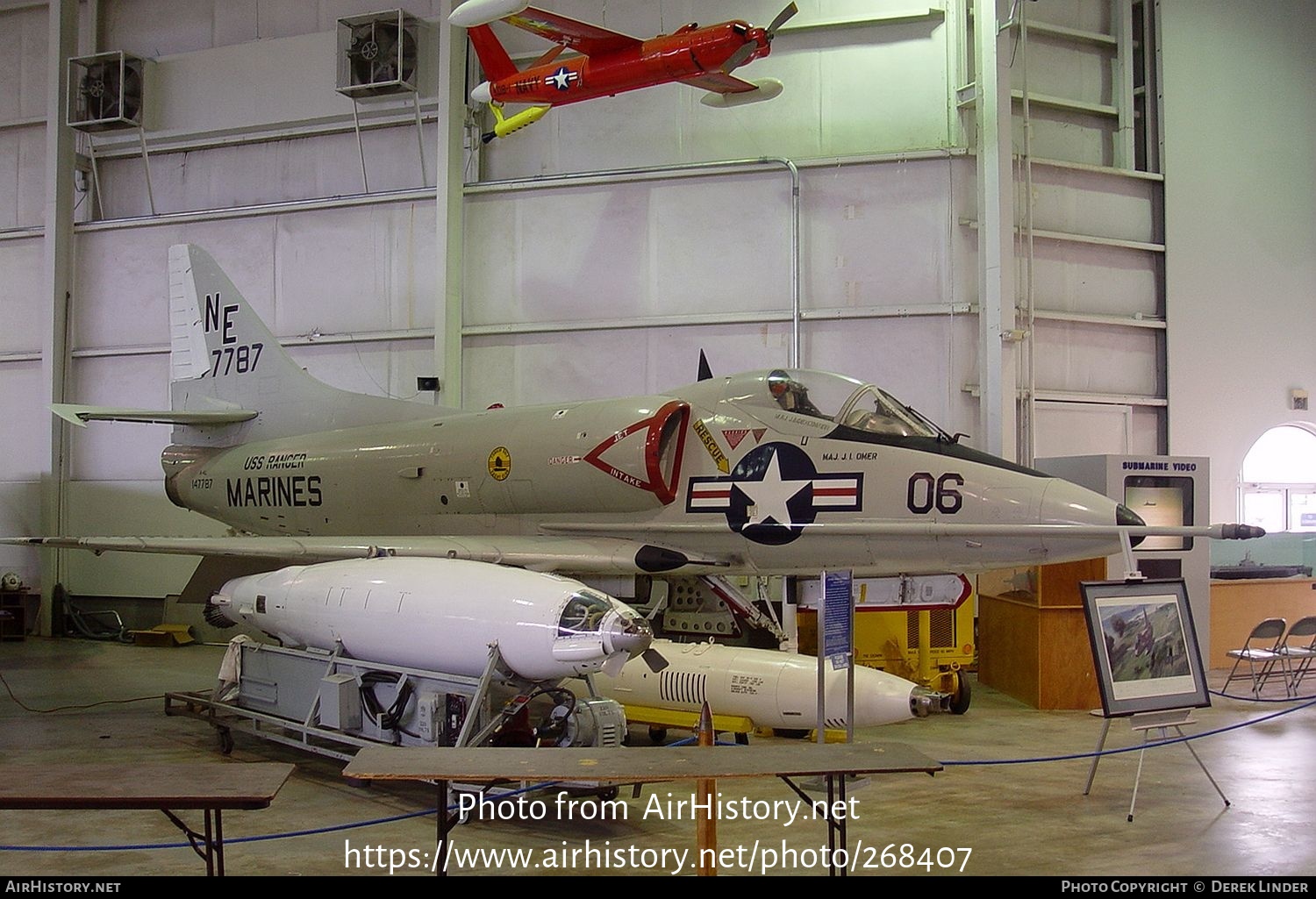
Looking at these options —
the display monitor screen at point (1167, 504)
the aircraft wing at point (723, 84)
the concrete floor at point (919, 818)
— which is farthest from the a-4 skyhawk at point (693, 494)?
the aircraft wing at point (723, 84)

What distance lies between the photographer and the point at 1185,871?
5.05 meters

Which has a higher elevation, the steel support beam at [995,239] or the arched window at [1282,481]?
the steel support beam at [995,239]

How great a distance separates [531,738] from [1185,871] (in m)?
3.44

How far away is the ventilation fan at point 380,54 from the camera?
14.5 metres

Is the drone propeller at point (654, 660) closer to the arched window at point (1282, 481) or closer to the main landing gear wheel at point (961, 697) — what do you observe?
the main landing gear wheel at point (961, 697)

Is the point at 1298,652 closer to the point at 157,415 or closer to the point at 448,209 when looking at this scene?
the point at 448,209

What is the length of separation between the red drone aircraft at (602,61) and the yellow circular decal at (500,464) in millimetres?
3938

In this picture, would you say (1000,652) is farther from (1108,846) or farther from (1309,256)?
(1309,256)

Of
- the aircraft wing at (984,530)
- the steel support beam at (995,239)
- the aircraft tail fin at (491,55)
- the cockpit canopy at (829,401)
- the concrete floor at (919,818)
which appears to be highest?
the aircraft tail fin at (491,55)

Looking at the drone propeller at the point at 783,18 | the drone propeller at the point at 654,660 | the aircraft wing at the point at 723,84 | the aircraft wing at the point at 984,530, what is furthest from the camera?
the aircraft wing at the point at 723,84

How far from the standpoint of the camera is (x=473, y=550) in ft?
26.7

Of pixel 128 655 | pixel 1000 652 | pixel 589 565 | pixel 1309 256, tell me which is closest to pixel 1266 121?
pixel 1309 256

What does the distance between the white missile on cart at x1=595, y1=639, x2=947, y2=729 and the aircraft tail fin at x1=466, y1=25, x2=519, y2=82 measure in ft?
23.9

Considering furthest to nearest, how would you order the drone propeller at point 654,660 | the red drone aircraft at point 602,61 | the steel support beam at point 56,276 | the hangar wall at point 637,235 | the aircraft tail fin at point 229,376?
1. the steel support beam at point 56,276
2. the hangar wall at point 637,235
3. the aircraft tail fin at point 229,376
4. the red drone aircraft at point 602,61
5. the drone propeller at point 654,660
